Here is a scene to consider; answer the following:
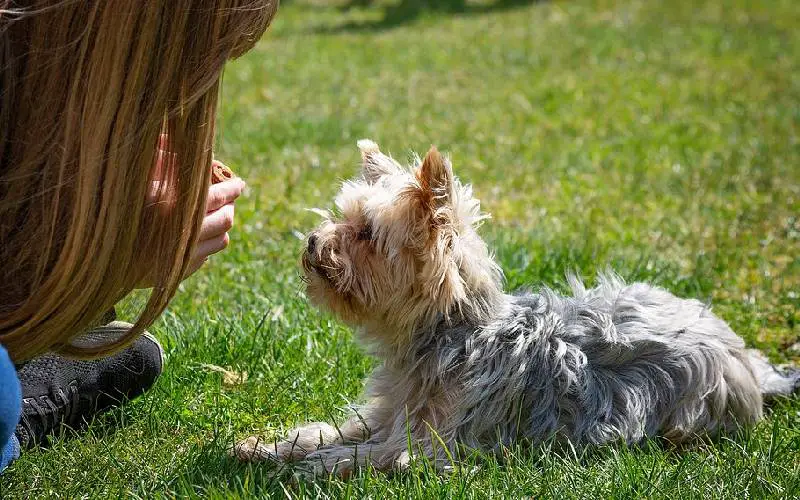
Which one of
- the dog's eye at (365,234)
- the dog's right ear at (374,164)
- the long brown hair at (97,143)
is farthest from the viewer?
the dog's right ear at (374,164)

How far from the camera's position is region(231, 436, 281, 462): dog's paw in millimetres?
3312

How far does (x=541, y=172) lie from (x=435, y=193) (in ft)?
13.3

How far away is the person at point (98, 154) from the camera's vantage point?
2484mm

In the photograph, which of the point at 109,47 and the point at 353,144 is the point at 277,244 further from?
the point at 109,47

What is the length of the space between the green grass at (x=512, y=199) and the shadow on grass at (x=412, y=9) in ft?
0.46

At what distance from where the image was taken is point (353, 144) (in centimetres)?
775

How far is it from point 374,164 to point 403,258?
1.53ft

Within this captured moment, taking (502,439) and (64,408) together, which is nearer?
(502,439)

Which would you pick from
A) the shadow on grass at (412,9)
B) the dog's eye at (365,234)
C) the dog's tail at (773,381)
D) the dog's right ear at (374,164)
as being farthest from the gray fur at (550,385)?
the shadow on grass at (412,9)

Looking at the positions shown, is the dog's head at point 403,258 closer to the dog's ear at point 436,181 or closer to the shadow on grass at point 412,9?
the dog's ear at point 436,181

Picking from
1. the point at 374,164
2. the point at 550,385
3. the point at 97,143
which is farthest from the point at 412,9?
the point at 97,143

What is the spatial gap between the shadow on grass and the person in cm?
1115

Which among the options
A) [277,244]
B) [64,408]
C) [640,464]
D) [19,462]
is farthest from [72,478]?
[277,244]

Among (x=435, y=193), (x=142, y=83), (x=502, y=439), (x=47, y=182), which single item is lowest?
(x=502, y=439)
